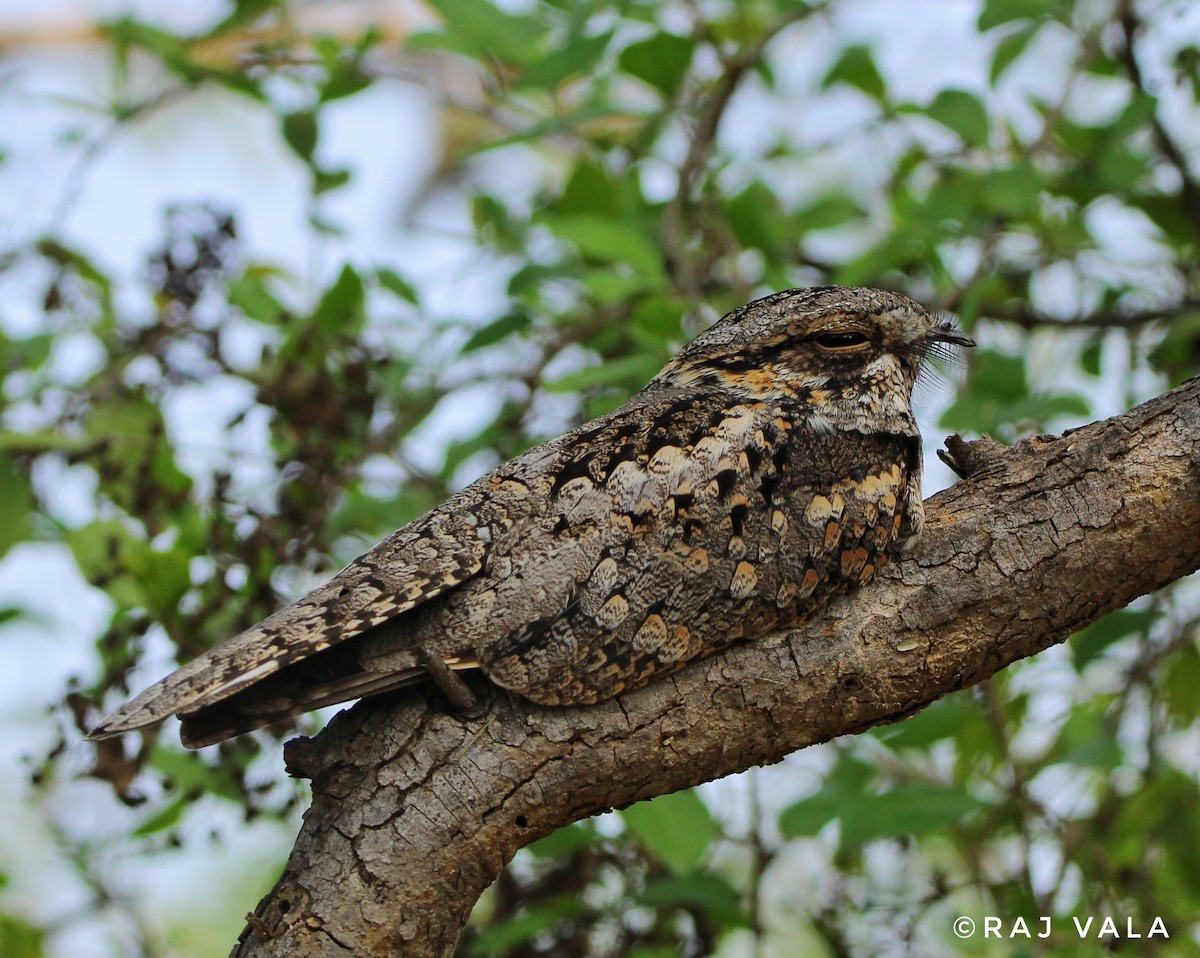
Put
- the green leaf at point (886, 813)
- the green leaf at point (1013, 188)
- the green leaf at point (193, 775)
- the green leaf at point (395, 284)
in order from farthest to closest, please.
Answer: the green leaf at point (395, 284)
the green leaf at point (1013, 188)
the green leaf at point (193, 775)
the green leaf at point (886, 813)

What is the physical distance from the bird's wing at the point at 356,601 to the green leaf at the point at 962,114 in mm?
1961

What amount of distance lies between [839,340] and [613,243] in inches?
34.4

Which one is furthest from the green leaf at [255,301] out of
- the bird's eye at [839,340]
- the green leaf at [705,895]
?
the green leaf at [705,895]

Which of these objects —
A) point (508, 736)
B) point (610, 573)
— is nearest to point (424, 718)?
point (508, 736)

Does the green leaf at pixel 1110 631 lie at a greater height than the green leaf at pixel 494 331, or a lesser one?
lesser

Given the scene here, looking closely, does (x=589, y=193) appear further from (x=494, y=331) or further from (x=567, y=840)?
(x=567, y=840)

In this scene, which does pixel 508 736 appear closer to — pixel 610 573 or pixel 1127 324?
pixel 610 573

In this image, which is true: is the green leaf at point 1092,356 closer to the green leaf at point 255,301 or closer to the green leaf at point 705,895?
the green leaf at point 705,895

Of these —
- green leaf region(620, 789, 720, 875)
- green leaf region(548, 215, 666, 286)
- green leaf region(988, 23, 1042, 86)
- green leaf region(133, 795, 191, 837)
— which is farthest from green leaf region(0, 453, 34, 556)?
green leaf region(988, 23, 1042, 86)

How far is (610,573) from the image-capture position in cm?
240

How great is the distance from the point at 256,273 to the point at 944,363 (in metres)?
2.45

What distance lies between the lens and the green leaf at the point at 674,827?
2750 mm

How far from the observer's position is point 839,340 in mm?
2842

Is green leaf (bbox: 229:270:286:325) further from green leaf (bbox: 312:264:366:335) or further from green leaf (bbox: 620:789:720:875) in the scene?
green leaf (bbox: 620:789:720:875)
